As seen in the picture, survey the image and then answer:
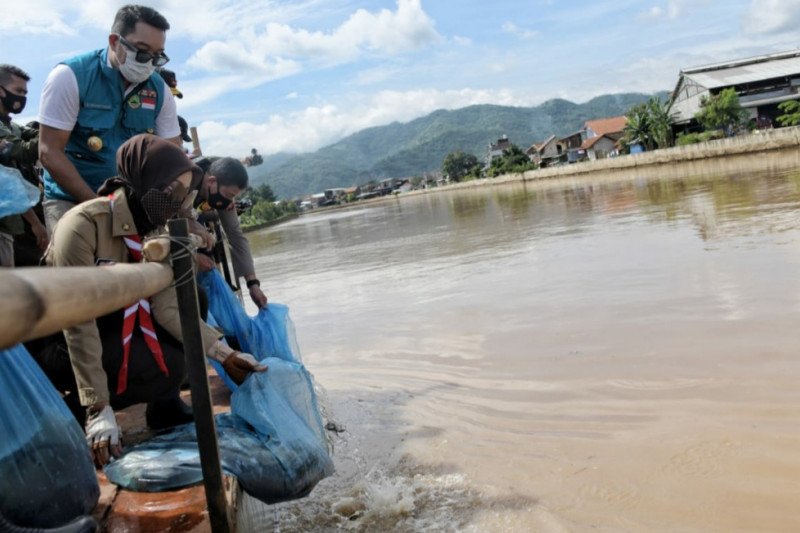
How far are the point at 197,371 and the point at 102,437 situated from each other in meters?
0.61

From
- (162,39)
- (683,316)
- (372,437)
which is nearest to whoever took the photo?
(162,39)

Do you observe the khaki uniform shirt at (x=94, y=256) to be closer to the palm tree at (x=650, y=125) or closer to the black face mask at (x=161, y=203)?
the black face mask at (x=161, y=203)

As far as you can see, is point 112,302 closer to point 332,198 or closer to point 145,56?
point 145,56

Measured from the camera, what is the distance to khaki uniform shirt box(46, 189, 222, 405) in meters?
2.08

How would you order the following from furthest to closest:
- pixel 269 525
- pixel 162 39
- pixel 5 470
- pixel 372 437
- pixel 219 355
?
pixel 372 437 → pixel 162 39 → pixel 269 525 → pixel 219 355 → pixel 5 470

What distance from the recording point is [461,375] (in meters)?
4.52

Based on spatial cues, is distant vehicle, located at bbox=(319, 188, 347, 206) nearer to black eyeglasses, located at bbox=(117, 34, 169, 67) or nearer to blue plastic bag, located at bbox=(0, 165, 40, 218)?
black eyeglasses, located at bbox=(117, 34, 169, 67)

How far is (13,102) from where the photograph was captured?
3318mm

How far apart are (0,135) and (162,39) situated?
1.05 meters

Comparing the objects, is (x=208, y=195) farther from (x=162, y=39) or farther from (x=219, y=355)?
(x=219, y=355)

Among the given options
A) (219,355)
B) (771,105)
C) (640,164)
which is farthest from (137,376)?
(771,105)

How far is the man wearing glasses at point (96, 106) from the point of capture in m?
2.79

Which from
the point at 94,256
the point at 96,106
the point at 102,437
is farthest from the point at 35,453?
the point at 96,106

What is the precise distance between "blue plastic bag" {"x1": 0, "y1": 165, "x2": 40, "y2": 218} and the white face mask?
112 centimetres
